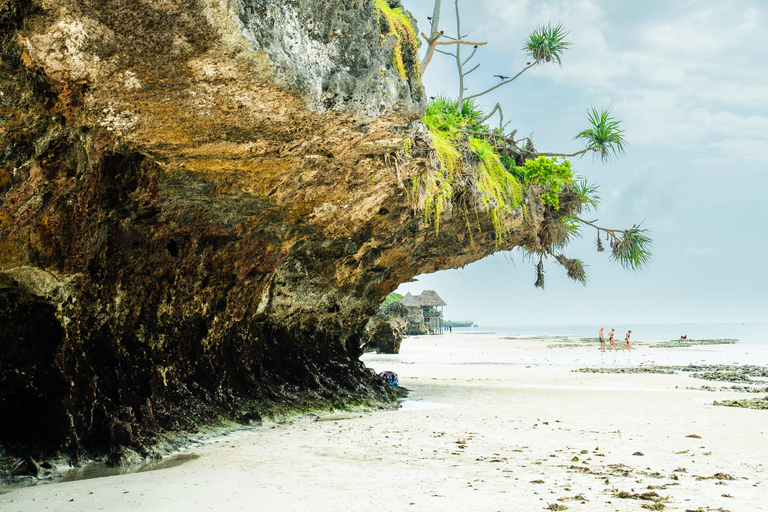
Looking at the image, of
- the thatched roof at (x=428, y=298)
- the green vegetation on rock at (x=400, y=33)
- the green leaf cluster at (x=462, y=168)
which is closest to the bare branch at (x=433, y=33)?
the green leaf cluster at (x=462, y=168)

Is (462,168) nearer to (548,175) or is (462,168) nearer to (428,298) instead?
(548,175)

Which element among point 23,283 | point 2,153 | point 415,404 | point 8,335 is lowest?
point 415,404

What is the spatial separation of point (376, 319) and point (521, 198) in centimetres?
1504

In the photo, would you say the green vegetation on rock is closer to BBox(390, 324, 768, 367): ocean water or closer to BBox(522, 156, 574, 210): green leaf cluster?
BBox(522, 156, 574, 210): green leaf cluster

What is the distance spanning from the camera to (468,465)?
569cm

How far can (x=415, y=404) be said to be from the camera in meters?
10.8

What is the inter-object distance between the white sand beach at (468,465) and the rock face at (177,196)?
104 centimetres

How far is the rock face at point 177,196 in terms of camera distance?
354 centimetres

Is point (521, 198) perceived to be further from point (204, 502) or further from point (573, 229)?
point (204, 502)

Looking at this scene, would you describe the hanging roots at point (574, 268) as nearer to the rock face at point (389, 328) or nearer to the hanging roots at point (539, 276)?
the hanging roots at point (539, 276)

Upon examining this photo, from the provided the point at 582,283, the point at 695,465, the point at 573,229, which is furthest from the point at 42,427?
the point at 582,283

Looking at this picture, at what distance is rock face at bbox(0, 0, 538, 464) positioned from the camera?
354 centimetres

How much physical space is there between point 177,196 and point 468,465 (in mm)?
4141

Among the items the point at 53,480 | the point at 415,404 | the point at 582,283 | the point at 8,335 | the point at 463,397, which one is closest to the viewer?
the point at 53,480
